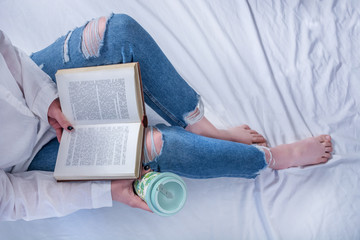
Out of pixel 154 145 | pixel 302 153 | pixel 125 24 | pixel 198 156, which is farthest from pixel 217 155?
pixel 125 24

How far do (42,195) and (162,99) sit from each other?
14.0 inches

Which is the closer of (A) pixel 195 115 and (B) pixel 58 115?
(B) pixel 58 115

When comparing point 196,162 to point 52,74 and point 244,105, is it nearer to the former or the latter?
point 244,105

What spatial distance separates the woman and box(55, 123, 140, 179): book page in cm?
4

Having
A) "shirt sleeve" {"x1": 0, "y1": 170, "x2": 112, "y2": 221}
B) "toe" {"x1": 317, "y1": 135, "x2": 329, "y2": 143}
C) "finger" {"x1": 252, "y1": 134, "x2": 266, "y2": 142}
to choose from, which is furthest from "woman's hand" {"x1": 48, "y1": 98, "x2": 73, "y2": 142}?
"toe" {"x1": 317, "y1": 135, "x2": 329, "y2": 143}

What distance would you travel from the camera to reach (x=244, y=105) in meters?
1.01

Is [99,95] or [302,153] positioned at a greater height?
[99,95]

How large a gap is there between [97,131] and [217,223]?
0.39 metres

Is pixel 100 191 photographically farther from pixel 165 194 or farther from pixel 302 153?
pixel 302 153

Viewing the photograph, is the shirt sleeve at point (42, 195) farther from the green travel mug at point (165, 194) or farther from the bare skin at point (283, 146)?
the bare skin at point (283, 146)

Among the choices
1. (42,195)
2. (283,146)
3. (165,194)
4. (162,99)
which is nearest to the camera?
(165,194)

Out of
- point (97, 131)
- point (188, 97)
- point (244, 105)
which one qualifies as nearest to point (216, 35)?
point (244, 105)

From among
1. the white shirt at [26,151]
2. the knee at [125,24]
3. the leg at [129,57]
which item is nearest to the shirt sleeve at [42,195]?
the white shirt at [26,151]

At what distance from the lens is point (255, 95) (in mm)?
1011
